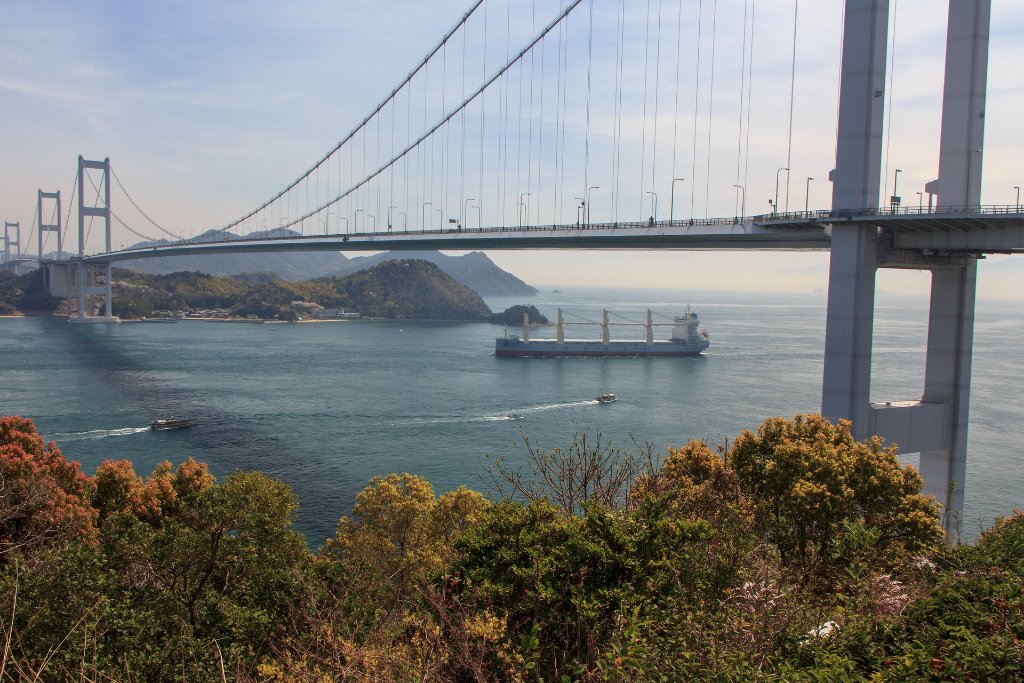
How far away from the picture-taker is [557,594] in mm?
3799

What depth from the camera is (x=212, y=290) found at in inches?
2215

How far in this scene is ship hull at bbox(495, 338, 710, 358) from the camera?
3403 cm

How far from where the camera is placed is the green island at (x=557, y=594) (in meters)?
2.98

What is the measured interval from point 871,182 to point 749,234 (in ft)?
7.52

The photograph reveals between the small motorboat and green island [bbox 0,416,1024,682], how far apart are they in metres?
11.1

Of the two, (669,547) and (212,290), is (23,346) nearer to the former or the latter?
(212,290)

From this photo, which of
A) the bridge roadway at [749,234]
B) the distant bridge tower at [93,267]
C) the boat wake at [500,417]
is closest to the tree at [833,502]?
the bridge roadway at [749,234]

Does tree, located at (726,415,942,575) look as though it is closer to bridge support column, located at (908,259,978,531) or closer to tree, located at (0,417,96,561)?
bridge support column, located at (908,259,978,531)

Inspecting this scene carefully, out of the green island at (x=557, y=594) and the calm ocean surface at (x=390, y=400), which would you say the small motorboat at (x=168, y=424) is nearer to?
the calm ocean surface at (x=390, y=400)

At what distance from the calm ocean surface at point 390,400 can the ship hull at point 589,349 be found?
82cm

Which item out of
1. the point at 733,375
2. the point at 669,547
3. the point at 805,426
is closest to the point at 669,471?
the point at 805,426

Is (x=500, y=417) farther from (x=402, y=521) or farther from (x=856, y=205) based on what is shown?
(x=402, y=521)

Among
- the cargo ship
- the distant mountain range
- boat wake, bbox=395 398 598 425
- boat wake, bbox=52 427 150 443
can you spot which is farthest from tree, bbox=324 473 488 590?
the distant mountain range

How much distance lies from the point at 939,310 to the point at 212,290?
5397 cm
